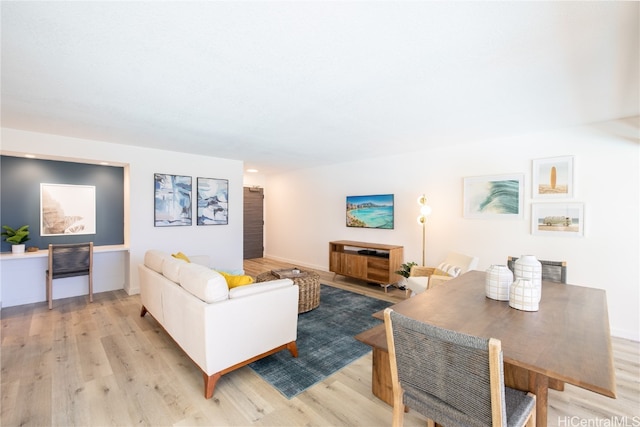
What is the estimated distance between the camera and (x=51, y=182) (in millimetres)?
4121

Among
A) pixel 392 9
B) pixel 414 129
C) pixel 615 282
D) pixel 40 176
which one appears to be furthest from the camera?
pixel 40 176

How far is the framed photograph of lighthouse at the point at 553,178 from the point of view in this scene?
3.34 metres

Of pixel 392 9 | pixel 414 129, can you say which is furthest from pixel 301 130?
pixel 392 9

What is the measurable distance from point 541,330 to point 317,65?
2.07 meters

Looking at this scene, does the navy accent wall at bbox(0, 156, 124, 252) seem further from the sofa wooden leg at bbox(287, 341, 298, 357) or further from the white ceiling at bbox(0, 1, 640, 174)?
the sofa wooden leg at bbox(287, 341, 298, 357)

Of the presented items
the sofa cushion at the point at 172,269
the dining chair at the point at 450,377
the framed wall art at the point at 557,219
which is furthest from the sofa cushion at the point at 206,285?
the framed wall art at the point at 557,219

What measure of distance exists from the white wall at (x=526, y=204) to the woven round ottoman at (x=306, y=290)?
1.93m

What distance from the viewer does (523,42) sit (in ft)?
5.61

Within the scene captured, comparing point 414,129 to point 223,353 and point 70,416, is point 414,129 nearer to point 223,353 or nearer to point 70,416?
point 223,353

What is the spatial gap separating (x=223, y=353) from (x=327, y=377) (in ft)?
2.80

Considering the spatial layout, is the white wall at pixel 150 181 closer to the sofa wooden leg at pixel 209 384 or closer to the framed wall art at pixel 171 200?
the framed wall art at pixel 171 200

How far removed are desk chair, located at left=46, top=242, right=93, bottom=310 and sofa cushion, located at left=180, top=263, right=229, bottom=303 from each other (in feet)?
8.81

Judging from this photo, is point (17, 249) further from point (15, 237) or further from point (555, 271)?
point (555, 271)

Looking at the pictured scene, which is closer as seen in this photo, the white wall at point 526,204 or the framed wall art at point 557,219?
the white wall at point 526,204
